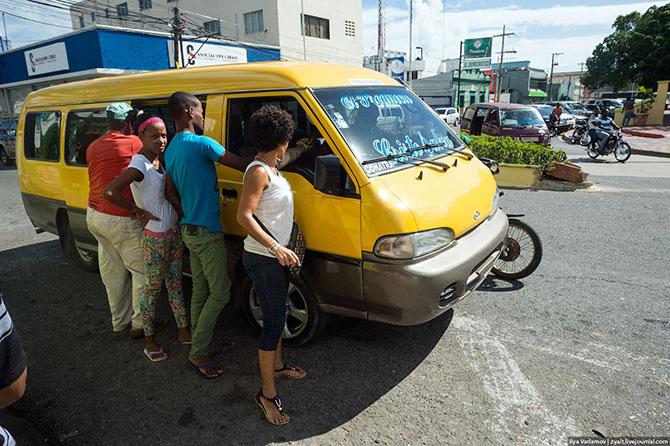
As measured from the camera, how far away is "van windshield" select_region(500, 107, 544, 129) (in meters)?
13.5

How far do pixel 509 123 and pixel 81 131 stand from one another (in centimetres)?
1226

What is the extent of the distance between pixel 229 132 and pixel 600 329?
350 cm

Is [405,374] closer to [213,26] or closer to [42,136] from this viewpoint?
[42,136]

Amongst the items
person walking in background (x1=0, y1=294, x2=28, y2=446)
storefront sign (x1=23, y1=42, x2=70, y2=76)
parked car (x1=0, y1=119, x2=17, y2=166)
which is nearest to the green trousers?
person walking in background (x1=0, y1=294, x2=28, y2=446)

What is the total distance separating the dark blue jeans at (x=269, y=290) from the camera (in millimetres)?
2637

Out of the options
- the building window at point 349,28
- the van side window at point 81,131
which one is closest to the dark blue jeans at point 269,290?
the van side window at point 81,131

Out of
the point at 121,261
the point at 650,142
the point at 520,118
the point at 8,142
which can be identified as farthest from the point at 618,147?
the point at 8,142

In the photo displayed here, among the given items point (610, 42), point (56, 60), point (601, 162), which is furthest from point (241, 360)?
point (610, 42)

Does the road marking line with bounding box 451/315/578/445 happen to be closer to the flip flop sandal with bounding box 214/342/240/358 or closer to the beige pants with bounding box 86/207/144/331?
the flip flop sandal with bounding box 214/342/240/358

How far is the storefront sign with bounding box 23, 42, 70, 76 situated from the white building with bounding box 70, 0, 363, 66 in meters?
5.86

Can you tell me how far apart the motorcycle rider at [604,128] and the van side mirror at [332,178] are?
13.2m

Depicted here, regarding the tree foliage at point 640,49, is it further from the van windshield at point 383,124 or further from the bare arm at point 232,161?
the bare arm at point 232,161

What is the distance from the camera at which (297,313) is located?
3441 mm

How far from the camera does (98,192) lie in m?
3.43
